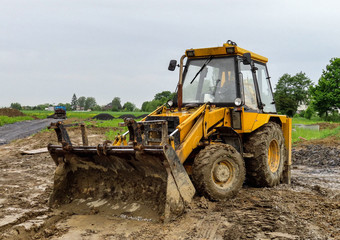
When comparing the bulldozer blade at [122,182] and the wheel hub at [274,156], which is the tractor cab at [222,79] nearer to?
the wheel hub at [274,156]

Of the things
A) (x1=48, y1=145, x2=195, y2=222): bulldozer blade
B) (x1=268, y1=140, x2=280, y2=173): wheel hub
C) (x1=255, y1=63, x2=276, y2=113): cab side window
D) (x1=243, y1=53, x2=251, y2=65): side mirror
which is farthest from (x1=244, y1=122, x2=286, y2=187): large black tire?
(x1=48, y1=145, x2=195, y2=222): bulldozer blade

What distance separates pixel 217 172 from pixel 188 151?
548mm

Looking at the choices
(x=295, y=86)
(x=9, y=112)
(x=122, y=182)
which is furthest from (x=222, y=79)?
(x=295, y=86)

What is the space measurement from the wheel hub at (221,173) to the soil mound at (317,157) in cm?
Answer: 699

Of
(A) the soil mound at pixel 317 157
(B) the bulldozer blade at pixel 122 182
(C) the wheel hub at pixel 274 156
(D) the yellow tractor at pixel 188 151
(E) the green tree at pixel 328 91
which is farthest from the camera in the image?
(E) the green tree at pixel 328 91

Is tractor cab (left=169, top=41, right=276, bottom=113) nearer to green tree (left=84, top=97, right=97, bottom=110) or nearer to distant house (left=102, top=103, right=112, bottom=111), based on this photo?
distant house (left=102, top=103, right=112, bottom=111)

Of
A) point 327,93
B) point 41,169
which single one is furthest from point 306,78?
point 41,169

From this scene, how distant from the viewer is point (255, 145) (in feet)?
21.5

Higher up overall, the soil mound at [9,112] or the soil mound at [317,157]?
the soil mound at [9,112]

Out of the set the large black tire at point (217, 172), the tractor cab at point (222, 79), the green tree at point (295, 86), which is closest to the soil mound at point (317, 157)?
the tractor cab at point (222, 79)

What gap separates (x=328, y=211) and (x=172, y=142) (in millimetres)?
2496

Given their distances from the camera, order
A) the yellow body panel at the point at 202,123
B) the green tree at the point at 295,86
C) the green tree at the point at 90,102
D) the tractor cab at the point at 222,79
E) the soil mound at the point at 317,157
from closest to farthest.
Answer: the yellow body panel at the point at 202,123
the tractor cab at the point at 222,79
the soil mound at the point at 317,157
the green tree at the point at 295,86
the green tree at the point at 90,102

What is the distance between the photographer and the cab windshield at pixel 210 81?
6504 millimetres

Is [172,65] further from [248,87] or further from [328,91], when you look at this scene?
[328,91]
